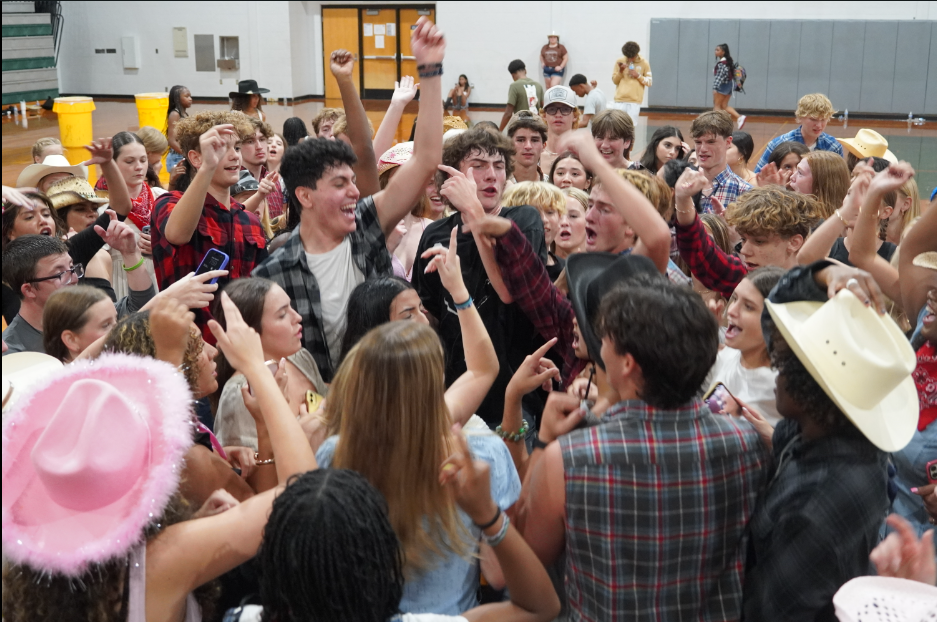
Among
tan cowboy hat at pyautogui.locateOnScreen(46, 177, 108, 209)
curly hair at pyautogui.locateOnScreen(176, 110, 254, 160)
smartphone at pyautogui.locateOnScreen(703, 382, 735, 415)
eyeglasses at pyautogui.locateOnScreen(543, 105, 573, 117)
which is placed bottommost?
smartphone at pyautogui.locateOnScreen(703, 382, 735, 415)

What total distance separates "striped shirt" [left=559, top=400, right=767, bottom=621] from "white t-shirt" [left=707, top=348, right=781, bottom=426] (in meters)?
0.71

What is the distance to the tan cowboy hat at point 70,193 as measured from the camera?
15.3ft

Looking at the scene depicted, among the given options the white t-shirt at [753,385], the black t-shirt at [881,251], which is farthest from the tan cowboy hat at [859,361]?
the black t-shirt at [881,251]

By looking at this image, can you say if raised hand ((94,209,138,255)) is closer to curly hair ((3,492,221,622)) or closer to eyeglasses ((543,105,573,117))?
curly hair ((3,492,221,622))

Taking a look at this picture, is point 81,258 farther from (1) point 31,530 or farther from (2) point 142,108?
(2) point 142,108

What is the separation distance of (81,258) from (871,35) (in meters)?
16.8

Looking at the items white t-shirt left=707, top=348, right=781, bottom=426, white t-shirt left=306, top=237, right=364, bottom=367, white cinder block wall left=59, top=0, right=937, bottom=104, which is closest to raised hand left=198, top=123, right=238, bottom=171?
white t-shirt left=306, top=237, right=364, bottom=367

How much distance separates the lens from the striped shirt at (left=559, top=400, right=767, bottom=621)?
157 cm

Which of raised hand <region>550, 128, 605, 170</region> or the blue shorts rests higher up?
the blue shorts

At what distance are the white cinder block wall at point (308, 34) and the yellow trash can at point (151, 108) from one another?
21.7ft

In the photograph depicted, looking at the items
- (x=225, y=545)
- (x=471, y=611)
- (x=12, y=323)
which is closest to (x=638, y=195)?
(x=471, y=611)

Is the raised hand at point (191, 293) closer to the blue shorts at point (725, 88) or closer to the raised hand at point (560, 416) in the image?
the raised hand at point (560, 416)

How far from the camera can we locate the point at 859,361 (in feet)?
5.13

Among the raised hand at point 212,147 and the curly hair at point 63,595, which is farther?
the raised hand at point 212,147
